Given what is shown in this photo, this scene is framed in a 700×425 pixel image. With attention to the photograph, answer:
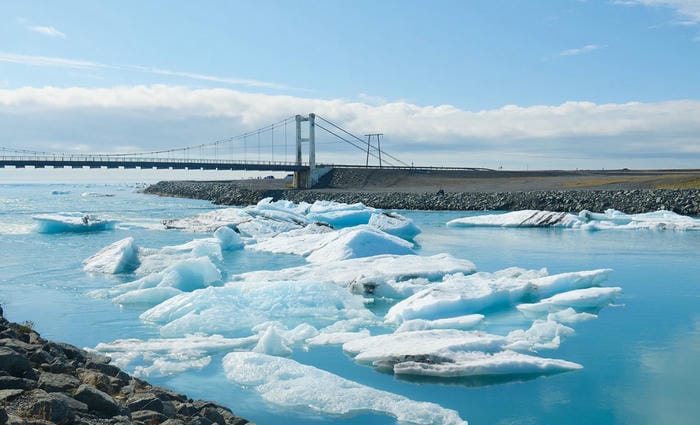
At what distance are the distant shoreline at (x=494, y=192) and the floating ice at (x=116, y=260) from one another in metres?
24.1

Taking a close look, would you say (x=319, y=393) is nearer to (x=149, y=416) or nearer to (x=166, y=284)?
(x=149, y=416)

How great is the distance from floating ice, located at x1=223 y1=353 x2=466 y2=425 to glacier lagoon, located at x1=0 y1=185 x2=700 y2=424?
16 mm

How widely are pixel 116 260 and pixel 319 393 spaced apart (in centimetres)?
913

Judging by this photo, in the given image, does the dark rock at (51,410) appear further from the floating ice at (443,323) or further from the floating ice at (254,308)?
the floating ice at (443,323)

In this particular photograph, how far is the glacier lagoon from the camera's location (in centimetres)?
552

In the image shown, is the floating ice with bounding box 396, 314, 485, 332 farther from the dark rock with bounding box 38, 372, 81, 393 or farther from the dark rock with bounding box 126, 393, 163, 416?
the dark rock with bounding box 38, 372, 81, 393

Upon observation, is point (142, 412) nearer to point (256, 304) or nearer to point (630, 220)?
point (256, 304)

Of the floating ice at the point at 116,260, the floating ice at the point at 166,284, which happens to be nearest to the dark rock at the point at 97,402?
the floating ice at the point at 166,284

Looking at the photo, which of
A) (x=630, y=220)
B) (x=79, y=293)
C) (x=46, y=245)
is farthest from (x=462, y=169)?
(x=79, y=293)

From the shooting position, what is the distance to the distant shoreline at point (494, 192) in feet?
103

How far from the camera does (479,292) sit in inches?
364

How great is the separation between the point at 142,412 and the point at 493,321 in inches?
216

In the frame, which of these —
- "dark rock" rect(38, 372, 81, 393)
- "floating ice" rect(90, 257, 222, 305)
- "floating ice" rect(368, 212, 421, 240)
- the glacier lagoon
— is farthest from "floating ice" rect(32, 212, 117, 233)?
"dark rock" rect(38, 372, 81, 393)

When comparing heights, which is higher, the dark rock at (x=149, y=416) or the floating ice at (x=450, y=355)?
the dark rock at (x=149, y=416)
